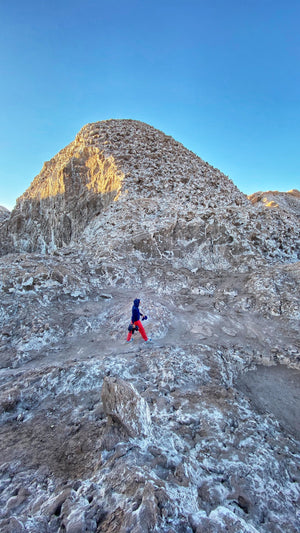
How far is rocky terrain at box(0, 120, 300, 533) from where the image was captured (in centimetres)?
330

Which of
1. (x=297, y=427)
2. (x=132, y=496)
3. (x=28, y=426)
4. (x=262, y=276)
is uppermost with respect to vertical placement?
(x=262, y=276)

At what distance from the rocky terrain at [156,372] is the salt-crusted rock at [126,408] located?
0.09 ft

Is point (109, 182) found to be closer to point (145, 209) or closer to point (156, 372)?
point (145, 209)

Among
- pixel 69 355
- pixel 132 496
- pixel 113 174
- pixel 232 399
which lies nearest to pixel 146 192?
pixel 113 174

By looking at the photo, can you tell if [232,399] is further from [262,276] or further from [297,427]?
[262,276]

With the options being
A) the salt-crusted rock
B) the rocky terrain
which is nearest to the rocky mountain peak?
the rocky terrain

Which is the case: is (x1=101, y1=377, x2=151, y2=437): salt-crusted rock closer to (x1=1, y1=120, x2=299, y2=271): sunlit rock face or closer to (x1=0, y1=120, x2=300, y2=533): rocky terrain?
(x1=0, y1=120, x2=300, y2=533): rocky terrain

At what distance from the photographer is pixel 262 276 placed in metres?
11.9

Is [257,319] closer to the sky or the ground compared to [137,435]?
closer to the sky

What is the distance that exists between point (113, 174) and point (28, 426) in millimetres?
18798

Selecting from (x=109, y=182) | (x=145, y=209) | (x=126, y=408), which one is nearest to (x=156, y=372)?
(x=126, y=408)

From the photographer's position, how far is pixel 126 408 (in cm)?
452

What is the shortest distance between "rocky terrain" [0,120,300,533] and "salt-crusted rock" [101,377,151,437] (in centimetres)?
3

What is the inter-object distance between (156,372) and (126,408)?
Answer: 2.08 meters
